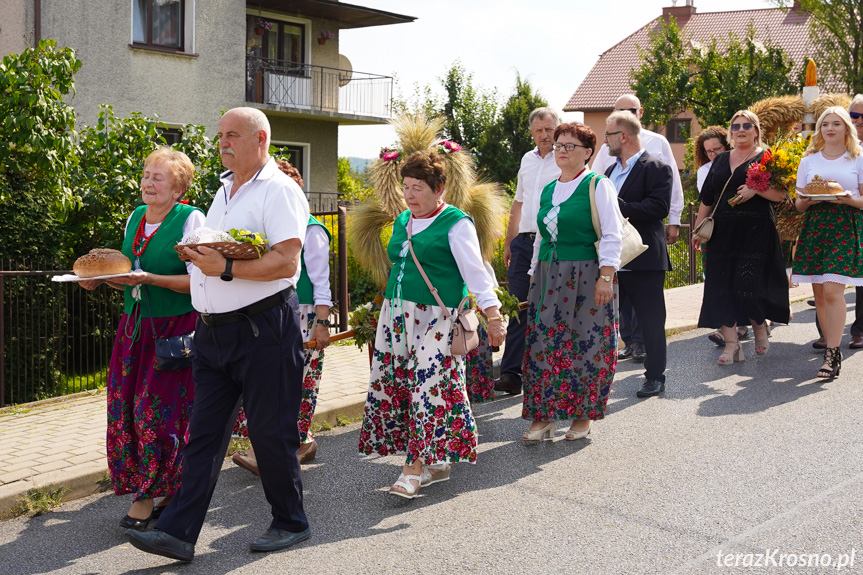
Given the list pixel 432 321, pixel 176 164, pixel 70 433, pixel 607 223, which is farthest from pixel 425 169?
pixel 70 433

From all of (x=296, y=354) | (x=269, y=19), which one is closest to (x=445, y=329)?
(x=296, y=354)

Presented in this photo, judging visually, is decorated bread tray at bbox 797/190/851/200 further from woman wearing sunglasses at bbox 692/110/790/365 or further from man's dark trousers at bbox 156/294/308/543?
man's dark trousers at bbox 156/294/308/543

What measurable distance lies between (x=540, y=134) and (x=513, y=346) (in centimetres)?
172

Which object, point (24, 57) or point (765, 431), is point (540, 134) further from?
point (24, 57)

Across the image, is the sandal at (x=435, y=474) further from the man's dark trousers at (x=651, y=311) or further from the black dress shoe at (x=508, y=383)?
the man's dark trousers at (x=651, y=311)

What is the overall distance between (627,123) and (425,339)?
→ 3.11m

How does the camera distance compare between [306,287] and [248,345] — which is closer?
[248,345]

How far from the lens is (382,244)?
22.4ft

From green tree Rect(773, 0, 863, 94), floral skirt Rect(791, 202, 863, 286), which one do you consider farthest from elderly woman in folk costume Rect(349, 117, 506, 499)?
green tree Rect(773, 0, 863, 94)

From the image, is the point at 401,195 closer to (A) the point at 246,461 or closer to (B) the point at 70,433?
(A) the point at 246,461

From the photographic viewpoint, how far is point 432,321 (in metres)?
5.33

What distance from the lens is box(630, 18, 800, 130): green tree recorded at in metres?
28.7

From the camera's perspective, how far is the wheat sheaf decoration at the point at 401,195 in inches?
264

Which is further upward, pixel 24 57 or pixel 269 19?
pixel 269 19
